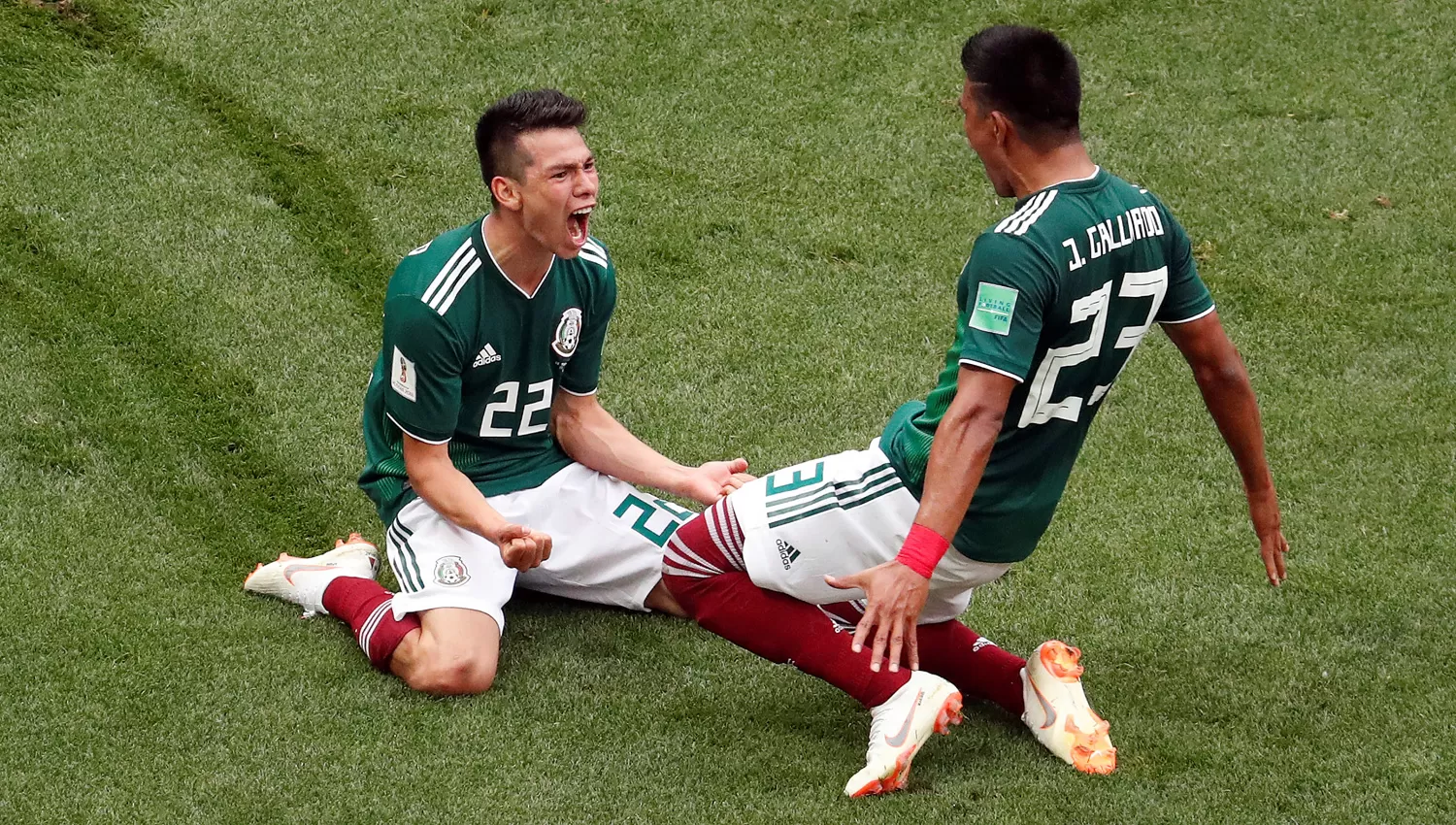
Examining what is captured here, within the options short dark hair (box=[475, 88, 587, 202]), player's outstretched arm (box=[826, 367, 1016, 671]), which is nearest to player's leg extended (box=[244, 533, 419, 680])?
short dark hair (box=[475, 88, 587, 202])

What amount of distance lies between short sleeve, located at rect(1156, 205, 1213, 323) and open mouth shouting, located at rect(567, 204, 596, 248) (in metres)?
1.49

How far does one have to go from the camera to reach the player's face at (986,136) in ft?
11.8

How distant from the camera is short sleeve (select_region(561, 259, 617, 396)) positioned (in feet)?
15.1

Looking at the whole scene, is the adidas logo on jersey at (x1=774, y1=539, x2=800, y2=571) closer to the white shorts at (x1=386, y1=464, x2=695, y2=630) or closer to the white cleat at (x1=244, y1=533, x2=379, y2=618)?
the white shorts at (x1=386, y1=464, x2=695, y2=630)

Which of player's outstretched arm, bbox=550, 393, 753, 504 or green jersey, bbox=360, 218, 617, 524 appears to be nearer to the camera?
green jersey, bbox=360, 218, 617, 524

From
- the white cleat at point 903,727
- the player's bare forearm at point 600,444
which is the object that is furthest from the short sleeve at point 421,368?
the white cleat at point 903,727

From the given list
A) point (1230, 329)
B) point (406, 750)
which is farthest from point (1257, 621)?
point (406, 750)

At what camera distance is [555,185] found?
4.20 m

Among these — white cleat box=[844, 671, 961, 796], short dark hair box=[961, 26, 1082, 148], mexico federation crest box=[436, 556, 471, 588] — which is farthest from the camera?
mexico federation crest box=[436, 556, 471, 588]

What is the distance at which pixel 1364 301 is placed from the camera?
21.2 ft

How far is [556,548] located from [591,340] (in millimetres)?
617

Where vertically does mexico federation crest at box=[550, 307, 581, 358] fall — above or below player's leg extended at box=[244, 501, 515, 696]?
above

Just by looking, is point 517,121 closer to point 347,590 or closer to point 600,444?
point 600,444

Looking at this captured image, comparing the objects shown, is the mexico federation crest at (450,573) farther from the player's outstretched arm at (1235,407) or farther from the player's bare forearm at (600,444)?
the player's outstretched arm at (1235,407)
